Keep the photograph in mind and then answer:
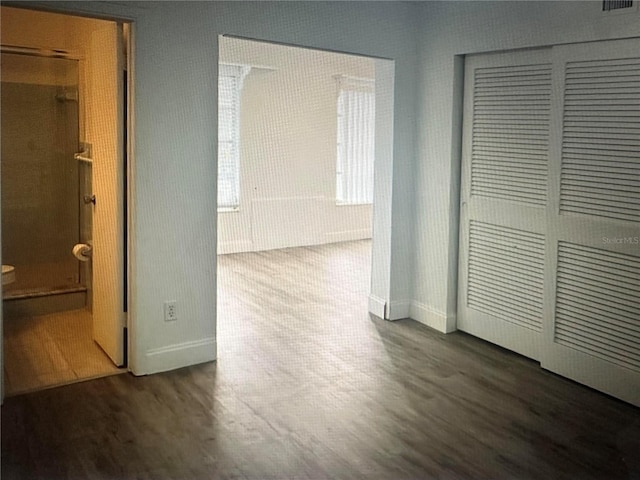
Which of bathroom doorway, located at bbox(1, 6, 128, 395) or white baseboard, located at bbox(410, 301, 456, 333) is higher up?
bathroom doorway, located at bbox(1, 6, 128, 395)

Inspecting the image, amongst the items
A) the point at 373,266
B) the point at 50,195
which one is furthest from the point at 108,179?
the point at 373,266

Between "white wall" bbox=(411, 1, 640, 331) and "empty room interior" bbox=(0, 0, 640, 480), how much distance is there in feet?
0.05

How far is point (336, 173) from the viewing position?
7.83m

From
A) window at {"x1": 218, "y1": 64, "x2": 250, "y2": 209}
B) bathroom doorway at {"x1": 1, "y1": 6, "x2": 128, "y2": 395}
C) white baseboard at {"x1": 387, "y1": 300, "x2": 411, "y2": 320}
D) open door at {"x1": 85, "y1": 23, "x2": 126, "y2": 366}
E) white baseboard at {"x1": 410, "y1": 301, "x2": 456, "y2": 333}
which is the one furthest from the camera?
window at {"x1": 218, "y1": 64, "x2": 250, "y2": 209}

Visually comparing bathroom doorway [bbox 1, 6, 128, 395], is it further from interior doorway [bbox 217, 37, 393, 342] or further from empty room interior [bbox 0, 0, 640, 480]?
interior doorway [bbox 217, 37, 393, 342]

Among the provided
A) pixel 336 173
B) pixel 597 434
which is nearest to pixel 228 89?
pixel 336 173

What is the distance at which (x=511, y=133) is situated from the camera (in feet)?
12.2

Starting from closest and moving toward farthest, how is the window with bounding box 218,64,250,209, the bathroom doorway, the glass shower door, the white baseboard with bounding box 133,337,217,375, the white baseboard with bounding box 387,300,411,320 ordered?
the white baseboard with bounding box 133,337,217,375 → the bathroom doorway → the white baseboard with bounding box 387,300,411,320 → the glass shower door → the window with bounding box 218,64,250,209

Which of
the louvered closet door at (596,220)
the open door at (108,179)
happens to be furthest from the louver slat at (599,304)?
the open door at (108,179)

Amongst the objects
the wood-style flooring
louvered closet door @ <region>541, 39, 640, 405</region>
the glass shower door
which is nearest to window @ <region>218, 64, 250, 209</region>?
the glass shower door

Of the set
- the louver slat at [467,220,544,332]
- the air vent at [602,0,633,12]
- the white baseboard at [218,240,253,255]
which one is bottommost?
the white baseboard at [218,240,253,255]

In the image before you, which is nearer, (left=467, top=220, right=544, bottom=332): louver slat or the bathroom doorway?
(left=467, top=220, right=544, bottom=332): louver slat

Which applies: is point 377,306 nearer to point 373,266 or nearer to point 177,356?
point 373,266

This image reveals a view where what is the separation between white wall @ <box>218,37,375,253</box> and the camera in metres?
6.98
